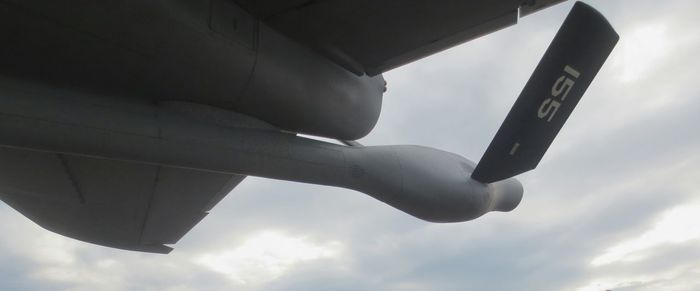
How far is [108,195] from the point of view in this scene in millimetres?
5430

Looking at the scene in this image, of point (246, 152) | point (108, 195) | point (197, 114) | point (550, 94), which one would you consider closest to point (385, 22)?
point (246, 152)

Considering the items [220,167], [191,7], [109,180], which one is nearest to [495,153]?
[220,167]

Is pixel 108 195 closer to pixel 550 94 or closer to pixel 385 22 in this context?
pixel 385 22

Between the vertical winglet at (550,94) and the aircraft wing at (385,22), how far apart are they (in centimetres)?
85

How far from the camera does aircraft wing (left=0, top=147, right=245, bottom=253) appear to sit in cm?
479

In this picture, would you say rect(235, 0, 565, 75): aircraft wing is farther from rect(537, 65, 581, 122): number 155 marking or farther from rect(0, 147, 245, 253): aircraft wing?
rect(0, 147, 245, 253): aircraft wing

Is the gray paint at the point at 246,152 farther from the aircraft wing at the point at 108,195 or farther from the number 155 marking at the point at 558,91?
the aircraft wing at the point at 108,195

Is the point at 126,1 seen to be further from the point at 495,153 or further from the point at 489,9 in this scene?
the point at 495,153

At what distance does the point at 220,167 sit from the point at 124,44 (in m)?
1.14

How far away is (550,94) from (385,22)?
2218 mm

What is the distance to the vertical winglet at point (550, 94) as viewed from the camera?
4.47m

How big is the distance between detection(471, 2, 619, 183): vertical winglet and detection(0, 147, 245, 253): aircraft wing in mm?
2937

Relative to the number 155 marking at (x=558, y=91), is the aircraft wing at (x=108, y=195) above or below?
below

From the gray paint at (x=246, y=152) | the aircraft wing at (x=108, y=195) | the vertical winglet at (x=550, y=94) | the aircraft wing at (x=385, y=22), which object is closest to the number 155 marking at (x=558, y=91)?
the vertical winglet at (x=550, y=94)
